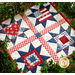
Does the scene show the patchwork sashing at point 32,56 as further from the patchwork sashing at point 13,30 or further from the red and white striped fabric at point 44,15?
the red and white striped fabric at point 44,15

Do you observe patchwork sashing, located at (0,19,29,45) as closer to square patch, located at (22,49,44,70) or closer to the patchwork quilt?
the patchwork quilt

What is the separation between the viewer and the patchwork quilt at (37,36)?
9.99 feet

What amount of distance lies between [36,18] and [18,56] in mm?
1239

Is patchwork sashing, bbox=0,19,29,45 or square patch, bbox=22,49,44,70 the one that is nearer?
square patch, bbox=22,49,44,70

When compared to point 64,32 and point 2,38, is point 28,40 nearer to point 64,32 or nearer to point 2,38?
point 2,38

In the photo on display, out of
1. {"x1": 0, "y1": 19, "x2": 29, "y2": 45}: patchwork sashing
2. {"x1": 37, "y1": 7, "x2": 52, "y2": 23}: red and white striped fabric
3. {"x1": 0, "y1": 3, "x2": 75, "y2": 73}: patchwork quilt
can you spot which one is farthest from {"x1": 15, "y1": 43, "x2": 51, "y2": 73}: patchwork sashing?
{"x1": 37, "y1": 7, "x2": 52, "y2": 23}: red and white striped fabric

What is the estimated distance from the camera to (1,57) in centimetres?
270

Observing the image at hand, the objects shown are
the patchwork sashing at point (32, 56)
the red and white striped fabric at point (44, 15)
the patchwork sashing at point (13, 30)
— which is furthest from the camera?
the red and white striped fabric at point (44, 15)

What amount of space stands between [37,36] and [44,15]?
0.70 meters

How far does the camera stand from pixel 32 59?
3039 millimetres

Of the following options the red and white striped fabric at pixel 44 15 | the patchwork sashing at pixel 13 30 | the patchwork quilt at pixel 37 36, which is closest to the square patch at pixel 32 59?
the patchwork quilt at pixel 37 36

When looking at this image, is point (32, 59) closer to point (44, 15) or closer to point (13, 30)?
point (13, 30)

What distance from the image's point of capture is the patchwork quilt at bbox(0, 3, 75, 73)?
304 cm

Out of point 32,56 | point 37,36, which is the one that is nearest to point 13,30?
point 37,36
